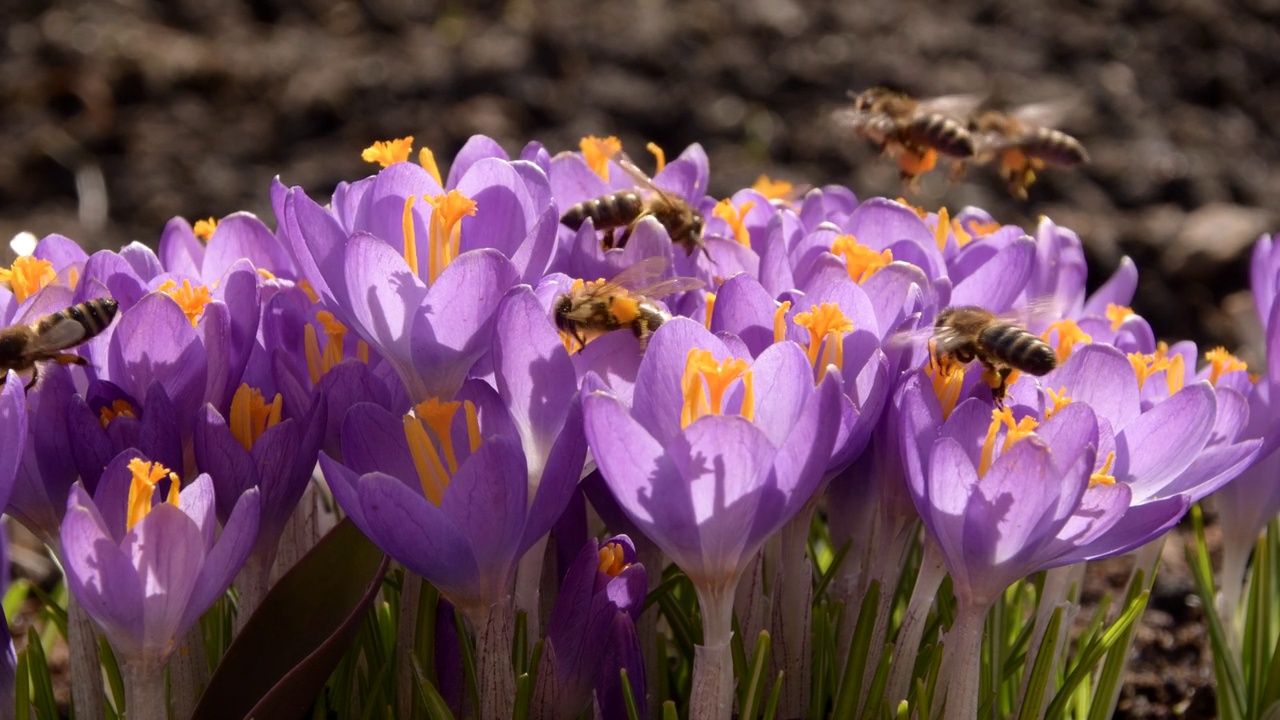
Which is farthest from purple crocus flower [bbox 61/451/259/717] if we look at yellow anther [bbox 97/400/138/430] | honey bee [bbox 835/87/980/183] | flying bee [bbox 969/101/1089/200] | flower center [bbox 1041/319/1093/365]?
flying bee [bbox 969/101/1089/200]

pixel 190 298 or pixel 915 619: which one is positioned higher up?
pixel 190 298

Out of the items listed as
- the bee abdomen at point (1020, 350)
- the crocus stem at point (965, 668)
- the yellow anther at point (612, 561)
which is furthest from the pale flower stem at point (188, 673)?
the bee abdomen at point (1020, 350)

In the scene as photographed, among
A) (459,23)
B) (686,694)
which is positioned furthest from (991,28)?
(686,694)

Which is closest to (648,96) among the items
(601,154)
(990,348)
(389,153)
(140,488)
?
(601,154)

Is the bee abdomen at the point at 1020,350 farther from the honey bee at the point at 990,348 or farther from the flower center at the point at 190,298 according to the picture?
the flower center at the point at 190,298

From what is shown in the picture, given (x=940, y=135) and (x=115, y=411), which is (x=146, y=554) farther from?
(x=940, y=135)

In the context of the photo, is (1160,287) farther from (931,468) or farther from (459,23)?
(931,468)
